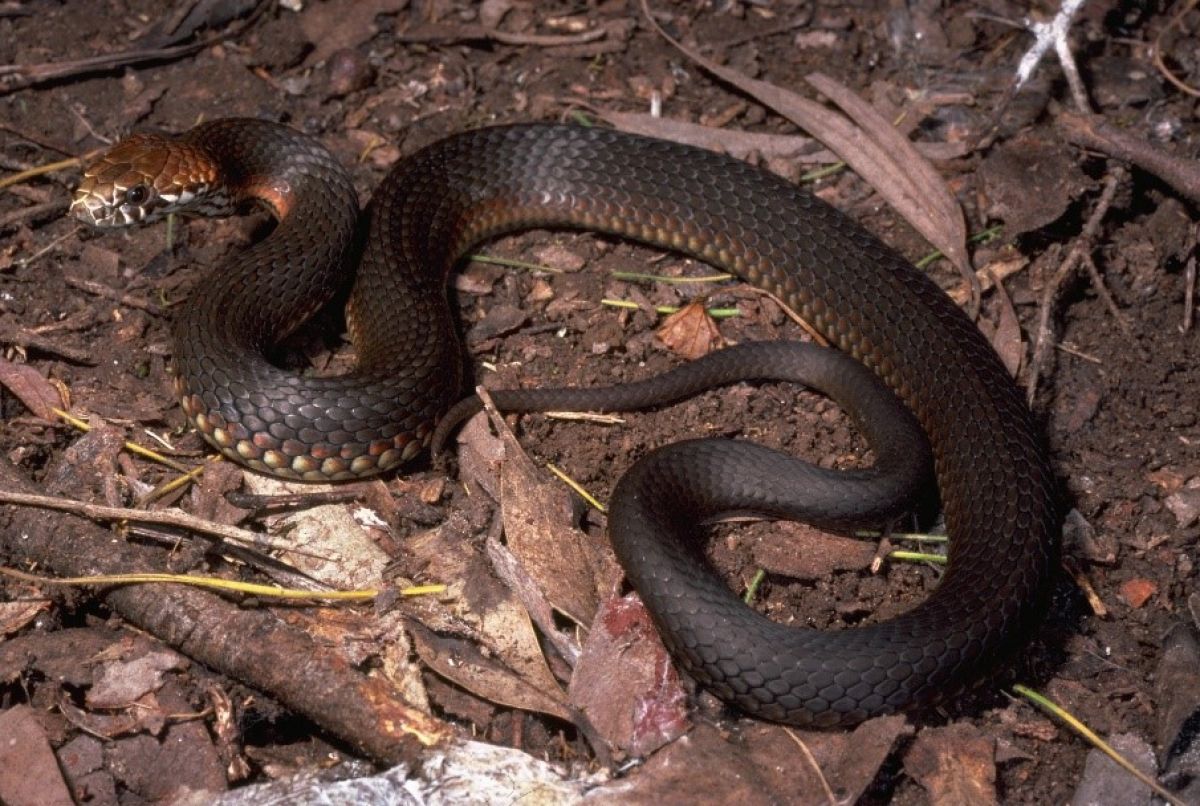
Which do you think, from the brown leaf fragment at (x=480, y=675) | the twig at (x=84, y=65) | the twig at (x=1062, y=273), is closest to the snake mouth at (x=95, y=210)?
the twig at (x=84, y=65)

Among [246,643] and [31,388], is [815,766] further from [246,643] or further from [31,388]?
[31,388]

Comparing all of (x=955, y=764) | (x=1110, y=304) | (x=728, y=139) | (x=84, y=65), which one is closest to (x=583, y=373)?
(x=728, y=139)

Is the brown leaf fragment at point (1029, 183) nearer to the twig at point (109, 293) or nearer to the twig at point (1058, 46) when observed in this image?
the twig at point (1058, 46)

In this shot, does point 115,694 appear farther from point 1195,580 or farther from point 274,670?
point 1195,580

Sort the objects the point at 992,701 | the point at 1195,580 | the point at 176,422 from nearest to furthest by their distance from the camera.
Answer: the point at 992,701 → the point at 1195,580 → the point at 176,422

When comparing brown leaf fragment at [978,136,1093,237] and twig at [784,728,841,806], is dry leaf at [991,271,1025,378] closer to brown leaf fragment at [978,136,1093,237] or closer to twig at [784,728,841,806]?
brown leaf fragment at [978,136,1093,237]

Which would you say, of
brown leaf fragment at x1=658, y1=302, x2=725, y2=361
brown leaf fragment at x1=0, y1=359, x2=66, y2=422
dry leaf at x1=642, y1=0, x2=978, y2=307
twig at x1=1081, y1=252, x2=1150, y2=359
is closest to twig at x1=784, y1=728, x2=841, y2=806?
brown leaf fragment at x1=658, y1=302, x2=725, y2=361

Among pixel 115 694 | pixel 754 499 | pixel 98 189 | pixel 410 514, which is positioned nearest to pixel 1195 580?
pixel 754 499
